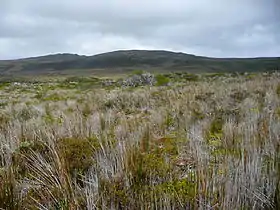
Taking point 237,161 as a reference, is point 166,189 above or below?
below

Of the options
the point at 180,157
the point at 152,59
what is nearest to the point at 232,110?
the point at 180,157

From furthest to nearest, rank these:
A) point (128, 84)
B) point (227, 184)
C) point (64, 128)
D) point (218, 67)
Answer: point (218, 67) → point (128, 84) → point (64, 128) → point (227, 184)

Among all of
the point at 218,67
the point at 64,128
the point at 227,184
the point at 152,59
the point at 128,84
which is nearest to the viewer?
the point at 227,184

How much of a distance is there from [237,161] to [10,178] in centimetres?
177

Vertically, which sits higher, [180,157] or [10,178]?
[10,178]

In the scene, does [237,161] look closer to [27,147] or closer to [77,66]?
[27,147]

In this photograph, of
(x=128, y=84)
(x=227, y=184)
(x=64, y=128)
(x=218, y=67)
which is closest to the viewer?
(x=227, y=184)

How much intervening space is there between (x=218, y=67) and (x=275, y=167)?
127501 mm

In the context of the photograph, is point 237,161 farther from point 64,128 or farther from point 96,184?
point 64,128

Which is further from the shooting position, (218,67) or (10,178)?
(218,67)

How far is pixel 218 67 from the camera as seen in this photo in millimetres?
126062

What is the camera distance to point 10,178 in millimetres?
2691

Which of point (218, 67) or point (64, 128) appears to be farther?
point (218, 67)


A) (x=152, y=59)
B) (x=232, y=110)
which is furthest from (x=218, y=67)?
(x=232, y=110)
